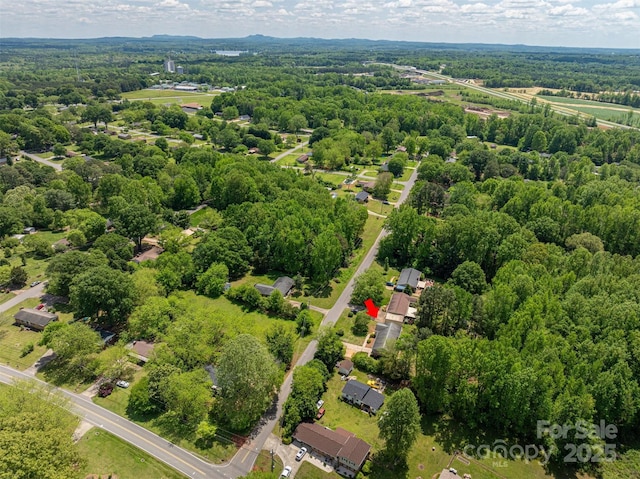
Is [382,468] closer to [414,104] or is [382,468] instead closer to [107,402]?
[107,402]

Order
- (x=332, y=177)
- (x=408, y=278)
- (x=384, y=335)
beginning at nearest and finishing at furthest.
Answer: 1. (x=384, y=335)
2. (x=408, y=278)
3. (x=332, y=177)

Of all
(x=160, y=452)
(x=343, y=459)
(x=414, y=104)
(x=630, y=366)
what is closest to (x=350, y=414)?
(x=343, y=459)

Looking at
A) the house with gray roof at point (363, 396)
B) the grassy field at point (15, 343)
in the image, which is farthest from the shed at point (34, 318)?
the house with gray roof at point (363, 396)

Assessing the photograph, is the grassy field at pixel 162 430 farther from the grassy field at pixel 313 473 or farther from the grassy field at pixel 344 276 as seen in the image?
the grassy field at pixel 344 276

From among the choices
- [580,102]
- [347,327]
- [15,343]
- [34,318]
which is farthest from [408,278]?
[580,102]

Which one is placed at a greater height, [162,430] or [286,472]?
[286,472]

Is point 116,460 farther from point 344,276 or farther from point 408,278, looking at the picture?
point 408,278

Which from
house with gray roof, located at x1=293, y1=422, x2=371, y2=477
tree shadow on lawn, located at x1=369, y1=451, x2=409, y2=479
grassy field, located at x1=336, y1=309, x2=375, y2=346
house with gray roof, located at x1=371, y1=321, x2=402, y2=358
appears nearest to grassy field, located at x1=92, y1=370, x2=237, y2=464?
house with gray roof, located at x1=293, y1=422, x2=371, y2=477
